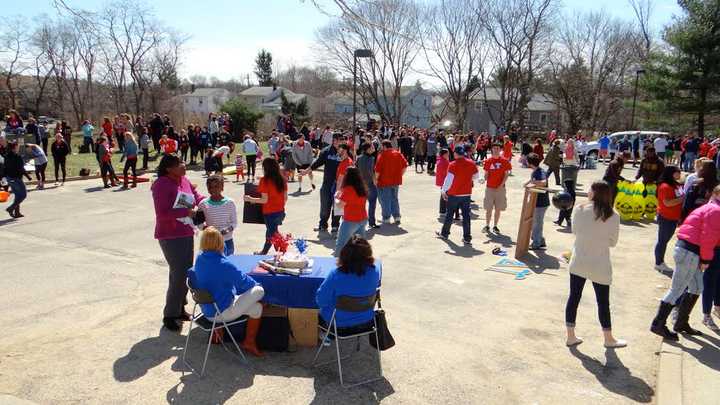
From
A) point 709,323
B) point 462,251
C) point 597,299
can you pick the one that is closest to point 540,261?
point 462,251

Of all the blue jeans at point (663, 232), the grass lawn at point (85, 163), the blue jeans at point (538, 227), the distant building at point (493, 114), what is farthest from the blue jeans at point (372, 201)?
the distant building at point (493, 114)

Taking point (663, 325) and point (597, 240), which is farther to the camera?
point (663, 325)

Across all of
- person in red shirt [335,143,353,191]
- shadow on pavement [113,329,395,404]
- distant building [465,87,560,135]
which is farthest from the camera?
distant building [465,87,560,135]

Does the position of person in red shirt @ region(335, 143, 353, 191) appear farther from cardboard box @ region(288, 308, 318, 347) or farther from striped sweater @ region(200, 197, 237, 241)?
cardboard box @ region(288, 308, 318, 347)

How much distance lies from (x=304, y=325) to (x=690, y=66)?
28.7 m

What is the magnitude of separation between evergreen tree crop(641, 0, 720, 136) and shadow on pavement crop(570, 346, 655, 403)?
2671 centimetres

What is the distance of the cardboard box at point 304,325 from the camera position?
5.09 m

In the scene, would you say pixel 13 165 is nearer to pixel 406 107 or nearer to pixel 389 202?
pixel 389 202

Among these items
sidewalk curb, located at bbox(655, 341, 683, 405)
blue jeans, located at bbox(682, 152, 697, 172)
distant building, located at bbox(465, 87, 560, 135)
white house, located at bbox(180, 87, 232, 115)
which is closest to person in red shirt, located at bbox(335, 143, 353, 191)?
sidewalk curb, located at bbox(655, 341, 683, 405)

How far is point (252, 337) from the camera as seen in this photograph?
16.4ft

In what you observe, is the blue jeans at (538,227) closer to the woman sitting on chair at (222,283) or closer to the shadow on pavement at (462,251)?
the shadow on pavement at (462,251)

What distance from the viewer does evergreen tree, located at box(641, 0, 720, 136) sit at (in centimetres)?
2588

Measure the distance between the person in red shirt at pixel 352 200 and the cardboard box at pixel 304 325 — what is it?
7.73 ft

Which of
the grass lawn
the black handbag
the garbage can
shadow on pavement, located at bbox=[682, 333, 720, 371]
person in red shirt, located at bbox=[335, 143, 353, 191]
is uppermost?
person in red shirt, located at bbox=[335, 143, 353, 191]
